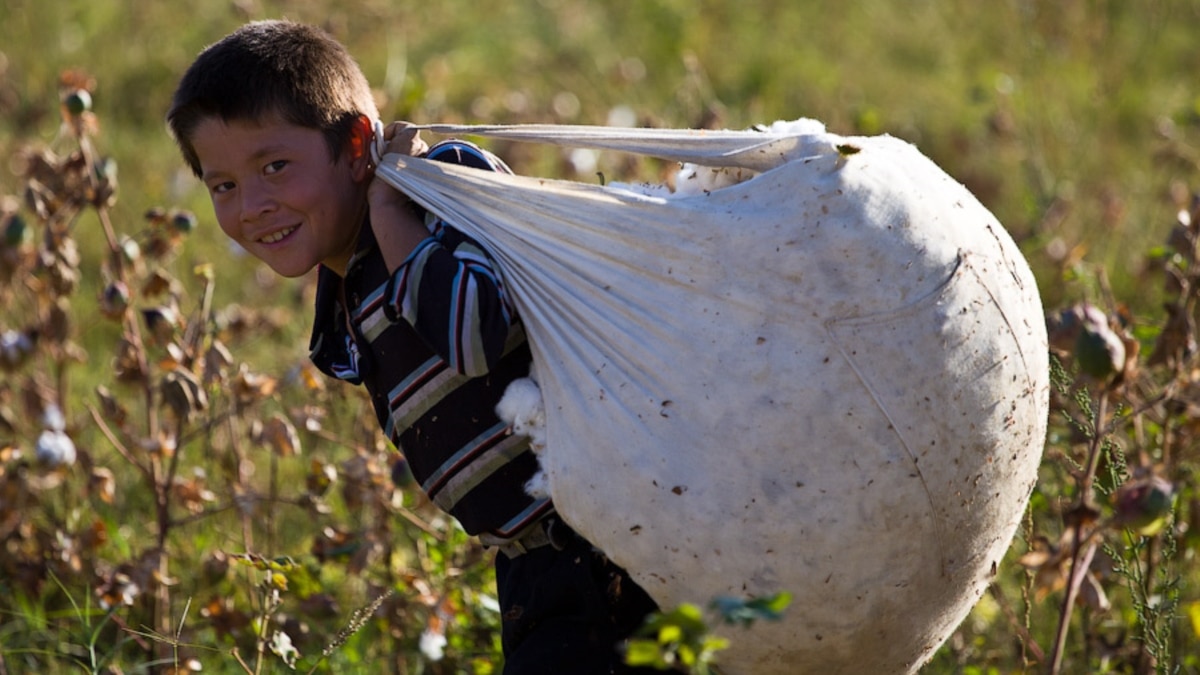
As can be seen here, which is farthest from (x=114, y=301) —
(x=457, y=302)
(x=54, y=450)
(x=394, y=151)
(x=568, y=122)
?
(x=568, y=122)

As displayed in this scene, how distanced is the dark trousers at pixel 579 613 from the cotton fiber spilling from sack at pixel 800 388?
0.14m

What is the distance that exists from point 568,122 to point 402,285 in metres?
3.34

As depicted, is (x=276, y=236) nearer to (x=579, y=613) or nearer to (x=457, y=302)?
(x=457, y=302)

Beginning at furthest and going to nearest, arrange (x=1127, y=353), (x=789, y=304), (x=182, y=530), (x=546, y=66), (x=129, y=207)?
(x=546, y=66), (x=129, y=207), (x=182, y=530), (x=789, y=304), (x=1127, y=353)

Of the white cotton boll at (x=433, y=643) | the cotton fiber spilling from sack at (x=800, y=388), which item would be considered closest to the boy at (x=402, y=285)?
the cotton fiber spilling from sack at (x=800, y=388)

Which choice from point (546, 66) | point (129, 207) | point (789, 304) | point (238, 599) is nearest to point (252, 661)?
point (238, 599)

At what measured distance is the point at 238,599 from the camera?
3.09m

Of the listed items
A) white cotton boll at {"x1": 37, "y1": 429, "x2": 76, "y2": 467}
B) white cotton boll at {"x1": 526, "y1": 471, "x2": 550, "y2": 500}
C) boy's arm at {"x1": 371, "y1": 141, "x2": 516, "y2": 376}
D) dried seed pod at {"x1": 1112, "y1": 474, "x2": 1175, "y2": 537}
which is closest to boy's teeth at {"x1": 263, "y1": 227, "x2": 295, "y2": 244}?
boy's arm at {"x1": 371, "y1": 141, "x2": 516, "y2": 376}

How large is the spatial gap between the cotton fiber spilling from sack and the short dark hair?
430 millimetres

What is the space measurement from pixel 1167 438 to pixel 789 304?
130cm

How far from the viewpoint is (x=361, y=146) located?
2.13m

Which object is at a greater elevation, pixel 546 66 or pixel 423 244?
pixel 423 244

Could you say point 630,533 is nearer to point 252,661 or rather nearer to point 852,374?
point 852,374

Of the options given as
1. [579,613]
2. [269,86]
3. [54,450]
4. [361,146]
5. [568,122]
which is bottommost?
[568,122]
